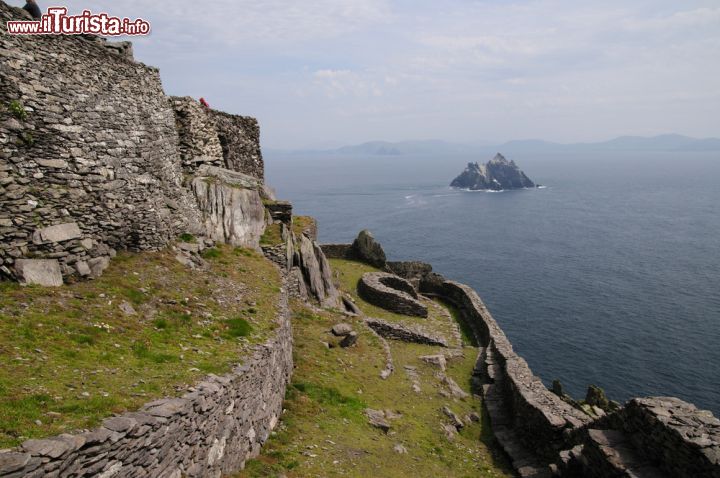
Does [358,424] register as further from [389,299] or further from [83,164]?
[389,299]

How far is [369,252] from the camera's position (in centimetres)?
5653

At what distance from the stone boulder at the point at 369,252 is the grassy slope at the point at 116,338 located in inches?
1395

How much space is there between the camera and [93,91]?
17609 millimetres

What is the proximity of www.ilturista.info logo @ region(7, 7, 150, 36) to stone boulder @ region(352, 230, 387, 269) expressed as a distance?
38.9 meters

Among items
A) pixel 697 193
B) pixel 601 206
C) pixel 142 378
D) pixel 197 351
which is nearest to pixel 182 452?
pixel 142 378

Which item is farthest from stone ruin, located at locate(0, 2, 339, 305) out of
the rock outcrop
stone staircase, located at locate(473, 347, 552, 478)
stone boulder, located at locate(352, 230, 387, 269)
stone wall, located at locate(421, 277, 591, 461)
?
stone boulder, located at locate(352, 230, 387, 269)

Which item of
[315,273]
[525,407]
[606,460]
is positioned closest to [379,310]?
[315,273]

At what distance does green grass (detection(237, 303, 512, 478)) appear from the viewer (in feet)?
51.9

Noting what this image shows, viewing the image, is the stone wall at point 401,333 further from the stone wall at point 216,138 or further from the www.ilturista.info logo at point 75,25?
the www.ilturista.info logo at point 75,25

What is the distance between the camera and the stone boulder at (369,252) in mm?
56125

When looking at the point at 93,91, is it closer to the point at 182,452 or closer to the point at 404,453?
the point at 182,452

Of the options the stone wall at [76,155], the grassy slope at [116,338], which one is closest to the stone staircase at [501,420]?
the grassy slope at [116,338]

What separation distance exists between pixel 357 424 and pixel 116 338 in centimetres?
1039

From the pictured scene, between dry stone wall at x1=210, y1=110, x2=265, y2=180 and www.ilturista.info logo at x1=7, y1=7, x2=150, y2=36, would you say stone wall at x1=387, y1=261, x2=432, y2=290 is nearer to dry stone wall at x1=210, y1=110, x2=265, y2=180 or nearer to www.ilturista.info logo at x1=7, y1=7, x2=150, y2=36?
dry stone wall at x1=210, y1=110, x2=265, y2=180
